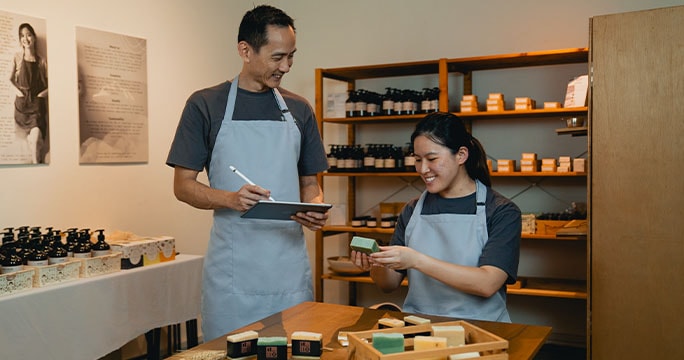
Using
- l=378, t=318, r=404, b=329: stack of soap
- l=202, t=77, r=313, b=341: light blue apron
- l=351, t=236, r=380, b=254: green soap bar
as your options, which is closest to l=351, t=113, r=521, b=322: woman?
l=351, t=236, r=380, b=254: green soap bar

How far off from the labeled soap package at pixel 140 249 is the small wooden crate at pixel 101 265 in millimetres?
69

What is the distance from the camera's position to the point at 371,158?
4.73m

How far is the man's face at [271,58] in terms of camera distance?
2.35 meters

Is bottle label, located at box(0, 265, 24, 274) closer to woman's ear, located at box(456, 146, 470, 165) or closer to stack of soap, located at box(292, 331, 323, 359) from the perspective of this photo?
stack of soap, located at box(292, 331, 323, 359)

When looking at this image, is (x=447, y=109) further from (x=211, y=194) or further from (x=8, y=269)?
(x=8, y=269)

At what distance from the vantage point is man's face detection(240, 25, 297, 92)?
2354 mm

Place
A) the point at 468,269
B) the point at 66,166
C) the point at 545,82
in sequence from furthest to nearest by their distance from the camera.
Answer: the point at 545,82
the point at 66,166
the point at 468,269

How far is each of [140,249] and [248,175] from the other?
1.49m

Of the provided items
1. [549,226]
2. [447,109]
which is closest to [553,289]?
[549,226]

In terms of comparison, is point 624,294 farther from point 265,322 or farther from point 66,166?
point 66,166

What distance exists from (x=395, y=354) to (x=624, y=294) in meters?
2.50

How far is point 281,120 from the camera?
2441 mm

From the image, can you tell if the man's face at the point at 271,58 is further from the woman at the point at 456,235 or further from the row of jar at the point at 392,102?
the row of jar at the point at 392,102

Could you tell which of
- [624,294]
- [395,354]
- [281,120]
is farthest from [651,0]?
[395,354]
